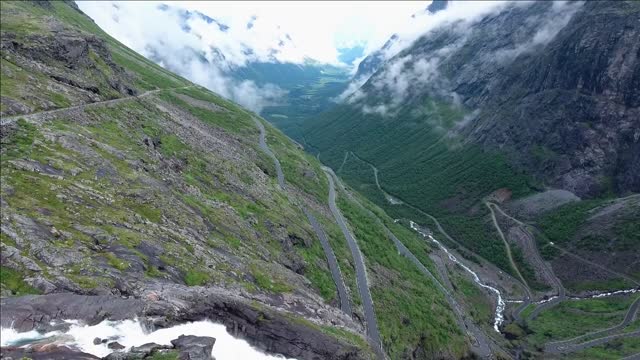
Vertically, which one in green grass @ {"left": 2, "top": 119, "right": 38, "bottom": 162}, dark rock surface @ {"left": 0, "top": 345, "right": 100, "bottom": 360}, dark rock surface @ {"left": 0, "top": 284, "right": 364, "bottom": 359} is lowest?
dark rock surface @ {"left": 0, "top": 345, "right": 100, "bottom": 360}

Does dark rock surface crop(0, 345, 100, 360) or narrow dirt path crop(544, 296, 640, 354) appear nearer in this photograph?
dark rock surface crop(0, 345, 100, 360)

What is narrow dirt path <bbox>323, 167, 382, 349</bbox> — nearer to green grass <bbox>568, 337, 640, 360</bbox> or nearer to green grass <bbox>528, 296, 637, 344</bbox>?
green grass <bbox>528, 296, 637, 344</bbox>

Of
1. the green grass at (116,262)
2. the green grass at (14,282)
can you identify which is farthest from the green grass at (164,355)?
the green grass at (116,262)

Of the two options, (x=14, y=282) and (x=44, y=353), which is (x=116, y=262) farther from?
(x=44, y=353)

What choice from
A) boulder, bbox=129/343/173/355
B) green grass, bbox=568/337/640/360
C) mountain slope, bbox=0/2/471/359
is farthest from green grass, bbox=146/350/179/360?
green grass, bbox=568/337/640/360

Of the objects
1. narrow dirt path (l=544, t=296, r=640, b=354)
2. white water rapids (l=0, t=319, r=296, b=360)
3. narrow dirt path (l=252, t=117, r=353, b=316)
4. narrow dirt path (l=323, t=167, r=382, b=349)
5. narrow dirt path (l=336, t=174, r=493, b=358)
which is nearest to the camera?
white water rapids (l=0, t=319, r=296, b=360)

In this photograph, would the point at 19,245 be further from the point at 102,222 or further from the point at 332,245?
the point at 332,245

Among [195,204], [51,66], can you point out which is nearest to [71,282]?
[195,204]
